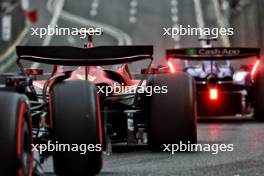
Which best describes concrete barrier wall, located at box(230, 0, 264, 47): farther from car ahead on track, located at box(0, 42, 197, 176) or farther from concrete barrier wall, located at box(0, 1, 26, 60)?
car ahead on track, located at box(0, 42, 197, 176)

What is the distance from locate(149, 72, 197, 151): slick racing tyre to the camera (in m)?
9.38

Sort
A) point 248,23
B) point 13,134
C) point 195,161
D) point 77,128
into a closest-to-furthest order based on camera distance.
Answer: point 13,134 < point 77,128 < point 195,161 < point 248,23

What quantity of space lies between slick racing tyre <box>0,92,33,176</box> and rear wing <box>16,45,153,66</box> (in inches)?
114

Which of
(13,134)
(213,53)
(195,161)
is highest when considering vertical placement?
(213,53)

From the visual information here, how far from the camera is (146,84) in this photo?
9.81 metres

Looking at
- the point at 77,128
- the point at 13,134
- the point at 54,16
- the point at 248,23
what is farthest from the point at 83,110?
the point at 54,16

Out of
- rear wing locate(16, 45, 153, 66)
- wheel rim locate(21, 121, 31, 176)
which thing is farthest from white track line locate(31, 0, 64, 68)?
wheel rim locate(21, 121, 31, 176)

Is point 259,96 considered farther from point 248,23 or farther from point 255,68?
point 248,23

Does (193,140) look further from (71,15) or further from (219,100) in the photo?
(71,15)

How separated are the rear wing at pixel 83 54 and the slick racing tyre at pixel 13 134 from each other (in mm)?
2891

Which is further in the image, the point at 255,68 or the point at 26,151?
the point at 255,68

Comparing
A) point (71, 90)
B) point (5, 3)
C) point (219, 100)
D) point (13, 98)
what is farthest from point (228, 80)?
point (5, 3)

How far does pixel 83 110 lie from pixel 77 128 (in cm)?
13

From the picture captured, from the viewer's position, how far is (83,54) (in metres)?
8.43
